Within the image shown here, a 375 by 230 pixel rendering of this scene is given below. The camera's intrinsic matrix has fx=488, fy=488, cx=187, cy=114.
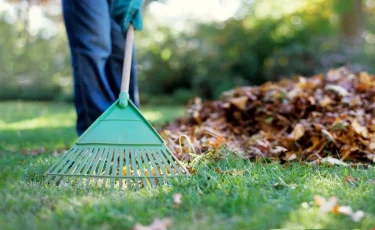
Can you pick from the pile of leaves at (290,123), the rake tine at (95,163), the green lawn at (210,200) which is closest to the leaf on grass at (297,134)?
the pile of leaves at (290,123)

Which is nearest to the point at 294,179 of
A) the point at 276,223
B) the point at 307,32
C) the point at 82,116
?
the point at 276,223

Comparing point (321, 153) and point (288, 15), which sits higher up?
point (288, 15)

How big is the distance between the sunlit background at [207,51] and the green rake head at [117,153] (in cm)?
557

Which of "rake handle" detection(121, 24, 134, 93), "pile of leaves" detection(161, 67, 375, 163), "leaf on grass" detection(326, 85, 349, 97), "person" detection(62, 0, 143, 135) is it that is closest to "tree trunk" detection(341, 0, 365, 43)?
"pile of leaves" detection(161, 67, 375, 163)

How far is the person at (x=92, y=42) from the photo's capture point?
2.76 meters

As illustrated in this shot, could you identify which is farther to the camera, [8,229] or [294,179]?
[294,179]

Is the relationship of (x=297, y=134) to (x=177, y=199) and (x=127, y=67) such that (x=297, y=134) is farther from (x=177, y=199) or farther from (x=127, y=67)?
(x=177, y=199)

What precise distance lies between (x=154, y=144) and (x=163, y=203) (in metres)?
0.49

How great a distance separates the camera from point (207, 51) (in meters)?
9.06

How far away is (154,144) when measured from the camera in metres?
2.16

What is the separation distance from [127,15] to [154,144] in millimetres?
903

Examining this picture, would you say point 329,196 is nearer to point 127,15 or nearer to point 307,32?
point 127,15

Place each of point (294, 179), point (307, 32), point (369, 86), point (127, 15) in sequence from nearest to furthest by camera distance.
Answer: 1. point (294, 179)
2. point (127, 15)
3. point (369, 86)
4. point (307, 32)

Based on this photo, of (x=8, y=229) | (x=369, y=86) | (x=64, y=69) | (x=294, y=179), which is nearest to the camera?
(x=8, y=229)
